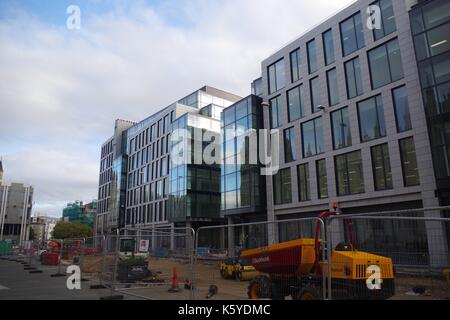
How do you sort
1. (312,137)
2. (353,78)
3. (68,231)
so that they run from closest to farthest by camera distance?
(353,78) < (312,137) < (68,231)

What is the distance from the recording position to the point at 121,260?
1339cm

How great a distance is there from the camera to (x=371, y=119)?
26.6 m

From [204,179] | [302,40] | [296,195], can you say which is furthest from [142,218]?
[302,40]

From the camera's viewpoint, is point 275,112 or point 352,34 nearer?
point 352,34

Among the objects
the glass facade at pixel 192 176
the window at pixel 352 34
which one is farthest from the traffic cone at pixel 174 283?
the glass facade at pixel 192 176

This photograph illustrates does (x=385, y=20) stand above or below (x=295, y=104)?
above

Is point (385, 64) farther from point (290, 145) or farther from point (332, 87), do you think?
point (290, 145)

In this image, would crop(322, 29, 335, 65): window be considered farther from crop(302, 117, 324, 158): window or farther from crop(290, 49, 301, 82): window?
crop(302, 117, 324, 158): window

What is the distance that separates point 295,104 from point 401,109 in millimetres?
10470

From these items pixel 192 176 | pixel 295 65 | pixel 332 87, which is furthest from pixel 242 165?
pixel 192 176

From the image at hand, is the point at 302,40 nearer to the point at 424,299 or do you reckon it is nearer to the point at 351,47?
the point at 351,47

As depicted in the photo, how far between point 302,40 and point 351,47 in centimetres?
586

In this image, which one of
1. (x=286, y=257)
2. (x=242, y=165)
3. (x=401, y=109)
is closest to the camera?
(x=286, y=257)

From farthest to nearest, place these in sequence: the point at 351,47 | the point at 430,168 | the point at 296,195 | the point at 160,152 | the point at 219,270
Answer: the point at 160,152, the point at 296,195, the point at 351,47, the point at 430,168, the point at 219,270
